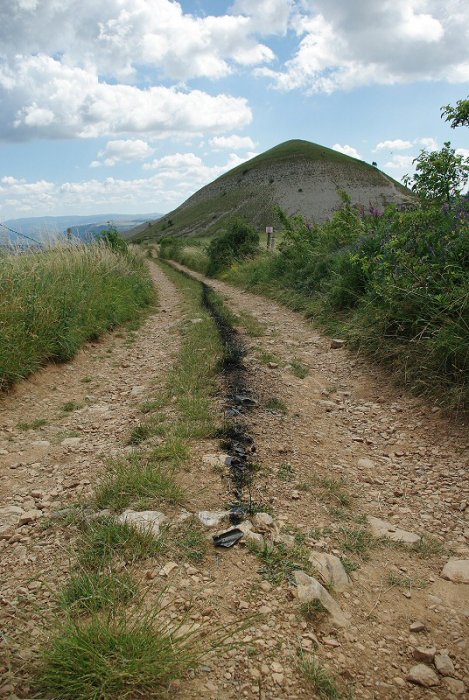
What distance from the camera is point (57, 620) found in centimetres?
185

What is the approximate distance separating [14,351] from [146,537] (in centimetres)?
412

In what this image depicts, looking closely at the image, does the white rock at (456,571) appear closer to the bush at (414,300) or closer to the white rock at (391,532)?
the white rock at (391,532)

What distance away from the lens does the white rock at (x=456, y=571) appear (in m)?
2.51

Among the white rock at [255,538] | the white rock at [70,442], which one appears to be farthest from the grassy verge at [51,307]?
the white rock at [255,538]

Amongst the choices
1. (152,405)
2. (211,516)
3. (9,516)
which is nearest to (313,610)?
(211,516)

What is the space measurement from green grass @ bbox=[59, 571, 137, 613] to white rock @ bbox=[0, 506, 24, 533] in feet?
3.40

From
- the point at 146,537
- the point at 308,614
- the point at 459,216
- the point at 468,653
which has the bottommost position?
the point at 468,653

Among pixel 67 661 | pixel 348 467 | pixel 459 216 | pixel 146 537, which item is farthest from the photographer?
pixel 459 216

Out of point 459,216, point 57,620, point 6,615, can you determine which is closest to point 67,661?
point 57,620

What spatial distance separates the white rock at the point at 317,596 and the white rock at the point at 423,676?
33cm

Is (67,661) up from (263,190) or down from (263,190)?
down

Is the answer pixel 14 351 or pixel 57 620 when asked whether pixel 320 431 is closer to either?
pixel 57 620

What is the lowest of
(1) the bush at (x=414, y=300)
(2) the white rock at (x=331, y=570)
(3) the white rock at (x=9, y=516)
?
(2) the white rock at (x=331, y=570)

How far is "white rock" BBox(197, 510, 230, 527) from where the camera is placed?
2.77 metres
